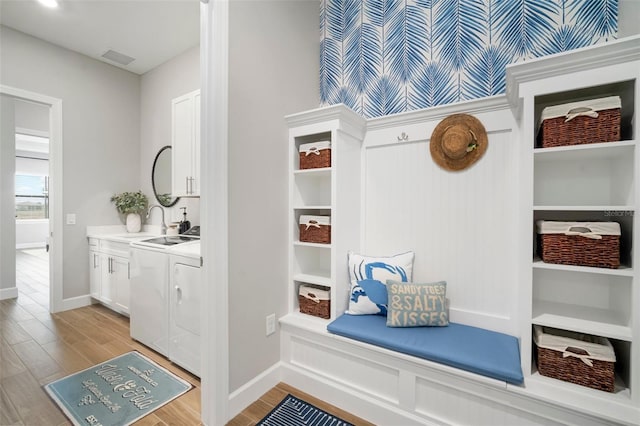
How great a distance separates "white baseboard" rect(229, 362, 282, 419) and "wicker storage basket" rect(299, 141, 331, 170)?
1404 millimetres

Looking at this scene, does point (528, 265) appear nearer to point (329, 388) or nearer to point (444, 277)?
point (444, 277)

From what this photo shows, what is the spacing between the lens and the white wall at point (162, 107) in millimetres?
3070

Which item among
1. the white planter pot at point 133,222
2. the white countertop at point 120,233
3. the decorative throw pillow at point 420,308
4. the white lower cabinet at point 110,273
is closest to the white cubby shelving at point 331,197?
the decorative throw pillow at point 420,308

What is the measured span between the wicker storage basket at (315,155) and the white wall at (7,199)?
4.21m

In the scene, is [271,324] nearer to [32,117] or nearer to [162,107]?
[162,107]

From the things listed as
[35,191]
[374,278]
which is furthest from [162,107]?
[35,191]

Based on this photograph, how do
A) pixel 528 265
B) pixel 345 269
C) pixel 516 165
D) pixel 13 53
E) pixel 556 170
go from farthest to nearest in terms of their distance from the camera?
pixel 13 53
pixel 345 269
pixel 516 165
pixel 556 170
pixel 528 265

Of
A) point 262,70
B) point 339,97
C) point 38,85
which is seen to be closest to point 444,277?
point 339,97

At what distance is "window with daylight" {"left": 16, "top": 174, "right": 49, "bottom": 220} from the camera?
24.1ft

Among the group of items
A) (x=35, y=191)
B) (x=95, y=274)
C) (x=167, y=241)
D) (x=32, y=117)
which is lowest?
(x=95, y=274)

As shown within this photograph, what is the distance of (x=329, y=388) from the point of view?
1.66m

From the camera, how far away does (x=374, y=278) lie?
1.78 meters

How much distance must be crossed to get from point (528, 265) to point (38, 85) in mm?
4651

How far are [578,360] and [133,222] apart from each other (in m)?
4.20
